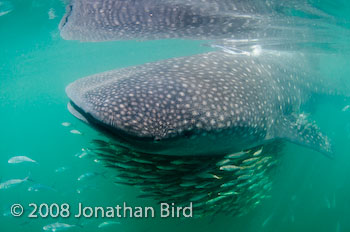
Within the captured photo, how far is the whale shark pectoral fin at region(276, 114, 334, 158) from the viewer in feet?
15.0

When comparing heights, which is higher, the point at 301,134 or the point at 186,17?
the point at 186,17

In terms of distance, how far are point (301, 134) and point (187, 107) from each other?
353cm

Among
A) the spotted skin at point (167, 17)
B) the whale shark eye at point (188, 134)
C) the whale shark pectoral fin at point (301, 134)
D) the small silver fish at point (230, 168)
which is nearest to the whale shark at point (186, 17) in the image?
the spotted skin at point (167, 17)

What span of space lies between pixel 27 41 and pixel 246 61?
14.9 metres

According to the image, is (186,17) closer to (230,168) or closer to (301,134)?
(301,134)

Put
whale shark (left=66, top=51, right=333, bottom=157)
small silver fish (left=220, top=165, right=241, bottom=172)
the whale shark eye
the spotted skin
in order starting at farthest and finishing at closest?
the spotted skin → small silver fish (left=220, top=165, right=241, bottom=172) → the whale shark eye → whale shark (left=66, top=51, right=333, bottom=157)

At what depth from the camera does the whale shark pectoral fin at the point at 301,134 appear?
15.0ft

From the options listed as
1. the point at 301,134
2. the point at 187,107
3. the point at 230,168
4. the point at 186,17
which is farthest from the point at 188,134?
the point at 186,17

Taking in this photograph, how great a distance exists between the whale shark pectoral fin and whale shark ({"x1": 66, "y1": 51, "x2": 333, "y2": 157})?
0.20ft

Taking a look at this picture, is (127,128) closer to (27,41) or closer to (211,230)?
(211,230)

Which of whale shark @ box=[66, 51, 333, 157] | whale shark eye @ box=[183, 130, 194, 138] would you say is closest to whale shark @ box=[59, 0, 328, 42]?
whale shark @ box=[66, 51, 333, 157]

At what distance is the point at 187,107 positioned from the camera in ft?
9.14

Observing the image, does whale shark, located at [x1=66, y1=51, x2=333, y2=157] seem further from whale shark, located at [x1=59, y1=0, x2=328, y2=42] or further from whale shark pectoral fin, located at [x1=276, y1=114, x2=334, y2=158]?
whale shark, located at [x1=59, y1=0, x2=328, y2=42]

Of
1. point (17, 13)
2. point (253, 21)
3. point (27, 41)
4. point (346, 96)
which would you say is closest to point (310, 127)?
point (253, 21)
